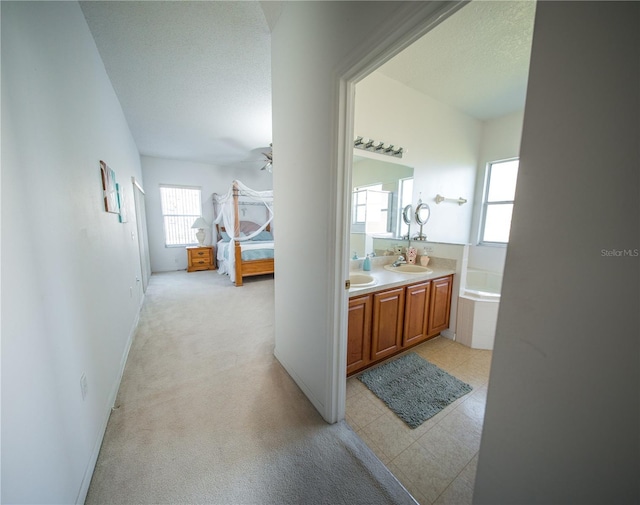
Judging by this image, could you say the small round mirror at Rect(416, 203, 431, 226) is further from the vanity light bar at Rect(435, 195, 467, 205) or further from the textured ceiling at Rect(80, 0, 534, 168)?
the textured ceiling at Rect(80, 0, 534, 168)

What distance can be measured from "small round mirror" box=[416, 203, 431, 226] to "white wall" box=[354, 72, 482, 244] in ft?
0.35

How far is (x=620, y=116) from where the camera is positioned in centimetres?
41

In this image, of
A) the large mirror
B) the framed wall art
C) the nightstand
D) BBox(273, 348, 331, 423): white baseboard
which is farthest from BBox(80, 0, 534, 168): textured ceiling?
the nightstand

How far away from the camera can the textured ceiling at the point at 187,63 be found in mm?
1693

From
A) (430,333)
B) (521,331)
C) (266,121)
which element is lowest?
(430,333)

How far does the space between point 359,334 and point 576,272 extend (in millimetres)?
1500

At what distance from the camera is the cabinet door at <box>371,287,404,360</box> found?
6.28 feet

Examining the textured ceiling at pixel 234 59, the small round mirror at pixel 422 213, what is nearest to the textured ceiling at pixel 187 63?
the textured ceiling at pixel 234 59

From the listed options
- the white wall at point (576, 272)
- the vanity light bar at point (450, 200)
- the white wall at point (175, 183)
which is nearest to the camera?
the white wall at point (576, 272)

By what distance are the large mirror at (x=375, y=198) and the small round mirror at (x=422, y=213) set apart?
171 mm

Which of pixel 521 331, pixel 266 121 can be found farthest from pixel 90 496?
pixel 266 121

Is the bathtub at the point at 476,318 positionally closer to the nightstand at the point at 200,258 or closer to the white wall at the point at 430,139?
the white wall at the point at 430,139

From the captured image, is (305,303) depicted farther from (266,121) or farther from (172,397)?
(266,121)

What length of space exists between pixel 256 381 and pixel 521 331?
6.09 feet
